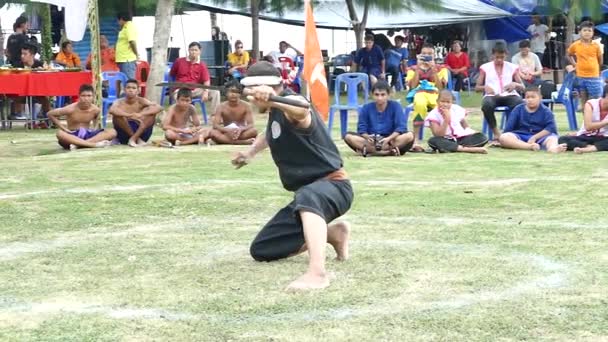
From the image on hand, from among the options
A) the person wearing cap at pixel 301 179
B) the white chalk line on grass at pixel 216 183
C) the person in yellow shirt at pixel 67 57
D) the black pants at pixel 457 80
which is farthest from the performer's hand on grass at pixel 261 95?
the black pants at pixel 457 80

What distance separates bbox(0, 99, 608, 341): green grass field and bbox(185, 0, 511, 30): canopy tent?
16888 mm

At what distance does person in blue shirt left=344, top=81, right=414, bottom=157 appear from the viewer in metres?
12.0

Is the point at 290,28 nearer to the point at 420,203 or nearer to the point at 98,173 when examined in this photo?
the point at 98,173

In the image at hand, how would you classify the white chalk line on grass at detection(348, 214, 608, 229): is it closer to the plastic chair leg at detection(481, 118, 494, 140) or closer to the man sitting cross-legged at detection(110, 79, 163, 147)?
the man sitting cross-legged at detection(110, 79, 163, 147)

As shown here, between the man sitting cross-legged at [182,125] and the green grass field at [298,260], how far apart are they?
3.33m

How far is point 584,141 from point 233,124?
4482mm

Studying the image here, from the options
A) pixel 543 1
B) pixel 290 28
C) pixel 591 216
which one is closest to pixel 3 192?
pixel 591 216

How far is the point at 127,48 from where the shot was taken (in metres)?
18.0

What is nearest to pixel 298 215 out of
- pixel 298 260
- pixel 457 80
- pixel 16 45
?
pixel 298 260

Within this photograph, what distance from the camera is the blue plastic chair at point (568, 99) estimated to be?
51.3ft

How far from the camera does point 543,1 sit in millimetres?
26906

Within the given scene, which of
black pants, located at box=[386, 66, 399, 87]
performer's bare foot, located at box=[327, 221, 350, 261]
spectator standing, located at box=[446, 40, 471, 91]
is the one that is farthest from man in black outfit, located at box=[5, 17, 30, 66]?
performer's bare foot, located at box=[327, 221, 350, 261]

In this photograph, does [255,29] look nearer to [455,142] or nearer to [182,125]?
[182,125]

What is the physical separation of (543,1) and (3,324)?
23922 mm
